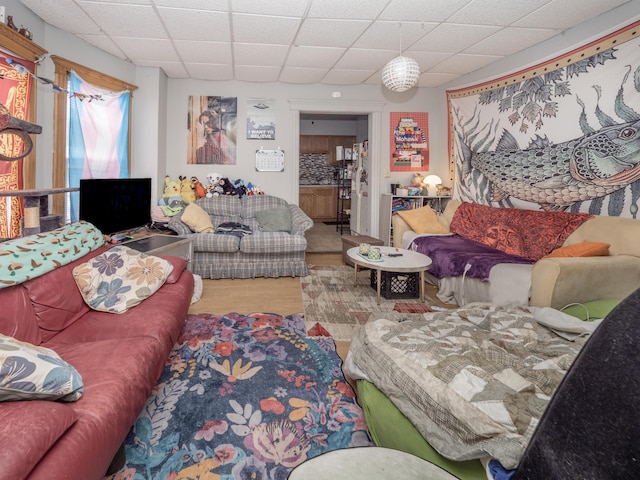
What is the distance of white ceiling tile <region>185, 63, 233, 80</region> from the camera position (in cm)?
475

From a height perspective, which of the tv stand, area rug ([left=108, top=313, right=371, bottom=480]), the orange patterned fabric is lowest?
area rug ([left=108, top=313, right=371, bottom=480])

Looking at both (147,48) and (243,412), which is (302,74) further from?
(243,412)

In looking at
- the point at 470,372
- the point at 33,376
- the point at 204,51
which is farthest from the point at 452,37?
the point at 33,376

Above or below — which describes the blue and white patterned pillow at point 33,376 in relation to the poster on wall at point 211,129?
below

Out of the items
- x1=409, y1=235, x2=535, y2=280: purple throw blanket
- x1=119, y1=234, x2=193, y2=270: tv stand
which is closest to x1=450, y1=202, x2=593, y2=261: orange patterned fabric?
x1=409, y1=235, x2=535, y2=280: purple throw blanket

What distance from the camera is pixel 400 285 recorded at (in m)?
3.75

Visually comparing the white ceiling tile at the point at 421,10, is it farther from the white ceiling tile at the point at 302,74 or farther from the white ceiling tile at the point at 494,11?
the white ceiling tile at the point at 302,74

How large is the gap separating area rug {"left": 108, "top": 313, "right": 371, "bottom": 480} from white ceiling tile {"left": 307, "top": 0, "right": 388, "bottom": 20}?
2619mm

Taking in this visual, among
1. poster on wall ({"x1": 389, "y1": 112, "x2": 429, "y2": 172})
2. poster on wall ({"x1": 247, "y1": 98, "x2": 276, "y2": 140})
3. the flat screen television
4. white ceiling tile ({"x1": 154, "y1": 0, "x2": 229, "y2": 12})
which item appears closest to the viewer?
the flat screen television

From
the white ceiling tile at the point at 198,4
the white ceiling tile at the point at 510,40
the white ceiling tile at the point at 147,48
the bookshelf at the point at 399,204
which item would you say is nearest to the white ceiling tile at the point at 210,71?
the white ceiling tile at the point at 147,48

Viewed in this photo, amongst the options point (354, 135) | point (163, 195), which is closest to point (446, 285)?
point (163, 195)

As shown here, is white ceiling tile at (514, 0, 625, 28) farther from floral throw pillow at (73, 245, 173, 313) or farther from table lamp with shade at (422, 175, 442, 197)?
floral throw pillow at (73, 245, 173, 313)

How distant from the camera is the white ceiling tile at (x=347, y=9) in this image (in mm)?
3012

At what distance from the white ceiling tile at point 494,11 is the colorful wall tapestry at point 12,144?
3552mm
